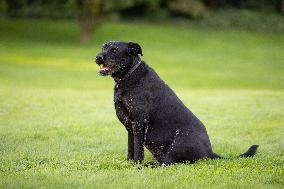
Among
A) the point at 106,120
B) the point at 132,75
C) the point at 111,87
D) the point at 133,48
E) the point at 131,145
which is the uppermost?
the point at 133,48

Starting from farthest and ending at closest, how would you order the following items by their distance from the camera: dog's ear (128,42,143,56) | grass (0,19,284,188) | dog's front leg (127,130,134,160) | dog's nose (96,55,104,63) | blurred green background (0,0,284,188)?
1. dog's front leg (127,130,134,160)
2. dog's ear (128,42,143,56)
3. dog's nose (96,55,104,63)
4. blurred green background (0,0,284,188)
5. grass (0,19,284,188)

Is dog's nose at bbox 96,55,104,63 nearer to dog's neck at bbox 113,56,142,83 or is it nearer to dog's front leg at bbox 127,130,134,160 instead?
dog's neck at bbox 113,56,142,83

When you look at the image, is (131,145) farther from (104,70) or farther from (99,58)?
(99,58)

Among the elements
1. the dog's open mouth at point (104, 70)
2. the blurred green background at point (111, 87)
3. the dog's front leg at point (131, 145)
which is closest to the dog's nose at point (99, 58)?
the dog's open mouth at point (104, 70)

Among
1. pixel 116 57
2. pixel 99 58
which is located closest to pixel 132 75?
pixel 116 57

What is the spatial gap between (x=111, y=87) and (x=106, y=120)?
39.2ft

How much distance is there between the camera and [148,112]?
8461 millimetres

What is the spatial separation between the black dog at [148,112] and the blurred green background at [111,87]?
1.19ft

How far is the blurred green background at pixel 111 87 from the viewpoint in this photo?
7750 millimetres

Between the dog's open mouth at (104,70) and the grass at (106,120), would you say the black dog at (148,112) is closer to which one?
the dog's open mouth at (104,70)

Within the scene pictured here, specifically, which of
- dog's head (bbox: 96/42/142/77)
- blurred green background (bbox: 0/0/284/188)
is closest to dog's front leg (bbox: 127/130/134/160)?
blurred green background (bbox: 0/0/284/188)

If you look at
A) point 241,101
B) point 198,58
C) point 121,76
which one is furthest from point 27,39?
point 121,76

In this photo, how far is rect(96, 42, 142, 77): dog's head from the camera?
27.4 ft

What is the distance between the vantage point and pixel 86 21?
1908 inches
